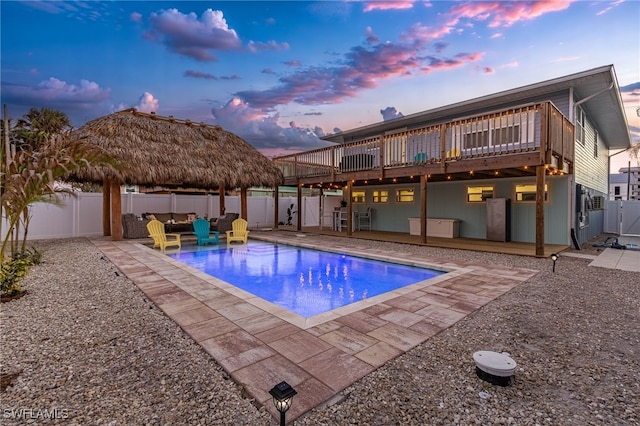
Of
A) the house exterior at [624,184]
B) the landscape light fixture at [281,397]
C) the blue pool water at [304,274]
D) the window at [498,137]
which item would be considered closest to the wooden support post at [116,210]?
the blue pool water at [304,274]

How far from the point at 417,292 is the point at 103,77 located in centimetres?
2473

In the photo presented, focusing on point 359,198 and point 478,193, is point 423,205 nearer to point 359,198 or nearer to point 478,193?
point 478,193

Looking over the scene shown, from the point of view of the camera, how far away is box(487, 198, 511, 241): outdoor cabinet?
10.0 metres

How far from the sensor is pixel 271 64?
16.8m

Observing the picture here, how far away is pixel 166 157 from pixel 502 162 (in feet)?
35.6

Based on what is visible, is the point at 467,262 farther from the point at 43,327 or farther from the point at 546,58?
the point at 546,58

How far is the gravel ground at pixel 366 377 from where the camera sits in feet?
6.24

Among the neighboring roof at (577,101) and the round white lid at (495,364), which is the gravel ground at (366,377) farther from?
the neighboring roof at (577,101)

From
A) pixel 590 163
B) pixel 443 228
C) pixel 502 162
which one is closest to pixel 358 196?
pixel 443 228

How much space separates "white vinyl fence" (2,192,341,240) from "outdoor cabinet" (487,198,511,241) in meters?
8.24

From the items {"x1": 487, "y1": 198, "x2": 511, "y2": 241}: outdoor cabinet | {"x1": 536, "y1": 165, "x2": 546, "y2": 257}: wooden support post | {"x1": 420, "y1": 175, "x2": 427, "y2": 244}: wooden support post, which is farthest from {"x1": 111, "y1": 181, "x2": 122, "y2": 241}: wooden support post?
{"x1": 487, "y1": 198, "x2": 511, "y2": 241}: outdoor cabinet

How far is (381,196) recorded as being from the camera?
1434 centimetres

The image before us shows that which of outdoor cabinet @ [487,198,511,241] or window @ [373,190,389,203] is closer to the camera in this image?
outdoor cabinet @ [487,198,511,241]

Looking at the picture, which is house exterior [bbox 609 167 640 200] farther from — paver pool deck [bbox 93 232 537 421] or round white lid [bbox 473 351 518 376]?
round white lid [bbox 473 351 518 376]
